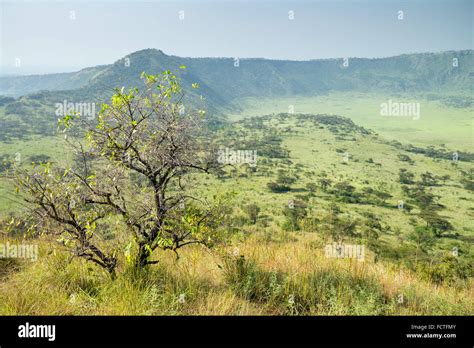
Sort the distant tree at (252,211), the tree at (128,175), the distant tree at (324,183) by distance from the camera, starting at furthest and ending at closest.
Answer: the distant tree at (324,183), the distant tree at (252,211), the tree at (128,175)

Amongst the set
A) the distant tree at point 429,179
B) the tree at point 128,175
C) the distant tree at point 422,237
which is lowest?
the distant tree at point 422,237

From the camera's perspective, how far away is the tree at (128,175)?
14.4ft

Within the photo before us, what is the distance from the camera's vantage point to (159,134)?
4785 mm

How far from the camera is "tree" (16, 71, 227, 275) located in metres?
4.38

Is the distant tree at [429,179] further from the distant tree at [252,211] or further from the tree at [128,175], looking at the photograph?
the tree at [128,175]

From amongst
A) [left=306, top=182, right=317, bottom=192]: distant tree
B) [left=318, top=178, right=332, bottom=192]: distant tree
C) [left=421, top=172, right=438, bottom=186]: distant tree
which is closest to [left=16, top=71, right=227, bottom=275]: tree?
[left=306, top=182, right=317, bottom=192]: distant tree

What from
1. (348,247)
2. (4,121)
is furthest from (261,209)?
(4,121)

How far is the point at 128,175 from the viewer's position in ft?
15.5

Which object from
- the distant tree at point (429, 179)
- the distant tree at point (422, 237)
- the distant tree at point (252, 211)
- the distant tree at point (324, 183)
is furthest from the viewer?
the distant tree at point (429, 179)

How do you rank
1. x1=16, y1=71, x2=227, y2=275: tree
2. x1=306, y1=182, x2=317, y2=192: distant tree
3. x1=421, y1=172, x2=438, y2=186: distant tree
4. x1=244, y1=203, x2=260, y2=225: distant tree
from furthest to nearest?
1. x1=421, y1=172, x2=438, y2=186: distant tree
2. x1=306, y1=182, x2=317, y2=192: distant tree
3. x1=244, y1=203, x2=260, y2=225: distant tree
4. x1=16, y1=71, x2=227, y2=275: tree

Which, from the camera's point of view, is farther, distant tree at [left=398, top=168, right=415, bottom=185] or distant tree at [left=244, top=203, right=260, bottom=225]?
distant tree at [left=398, top=168, right=415, bottom=185]

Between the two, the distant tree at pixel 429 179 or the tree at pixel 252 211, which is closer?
the tree at pixel 252 211

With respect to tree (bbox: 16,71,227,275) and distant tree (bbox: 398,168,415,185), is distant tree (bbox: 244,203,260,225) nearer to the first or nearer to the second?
tree (bbox: 16,71,227,275)

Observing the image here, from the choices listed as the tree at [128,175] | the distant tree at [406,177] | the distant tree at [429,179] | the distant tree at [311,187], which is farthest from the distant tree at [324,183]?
the tree at [128,175]
